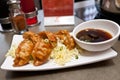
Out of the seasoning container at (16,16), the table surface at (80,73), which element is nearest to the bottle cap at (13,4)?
the seasoning container at (16,16)

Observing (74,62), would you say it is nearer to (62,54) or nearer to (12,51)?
(62,54)

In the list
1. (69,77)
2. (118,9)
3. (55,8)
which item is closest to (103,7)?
(118,9)

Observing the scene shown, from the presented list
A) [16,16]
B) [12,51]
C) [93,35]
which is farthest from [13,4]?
[93,35]

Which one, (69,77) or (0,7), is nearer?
(69,77)

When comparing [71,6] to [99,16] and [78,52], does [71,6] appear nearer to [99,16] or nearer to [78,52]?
[99,16]

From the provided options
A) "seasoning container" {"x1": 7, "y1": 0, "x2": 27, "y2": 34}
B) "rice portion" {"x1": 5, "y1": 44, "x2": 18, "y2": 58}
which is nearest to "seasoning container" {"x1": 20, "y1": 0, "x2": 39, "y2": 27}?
"seasoning container" {"x1": 7, "y1": 0, "x2": 27, "y2": 34}

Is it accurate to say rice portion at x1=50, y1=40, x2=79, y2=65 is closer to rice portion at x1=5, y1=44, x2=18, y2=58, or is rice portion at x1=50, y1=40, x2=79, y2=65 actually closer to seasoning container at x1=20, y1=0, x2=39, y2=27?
rice portion at x1=5, y1=44, x2=18, y2=58

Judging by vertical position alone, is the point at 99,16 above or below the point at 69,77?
above

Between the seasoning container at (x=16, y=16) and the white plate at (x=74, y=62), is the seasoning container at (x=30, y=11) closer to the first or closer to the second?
the seasoning container at (x=16, y=16)
